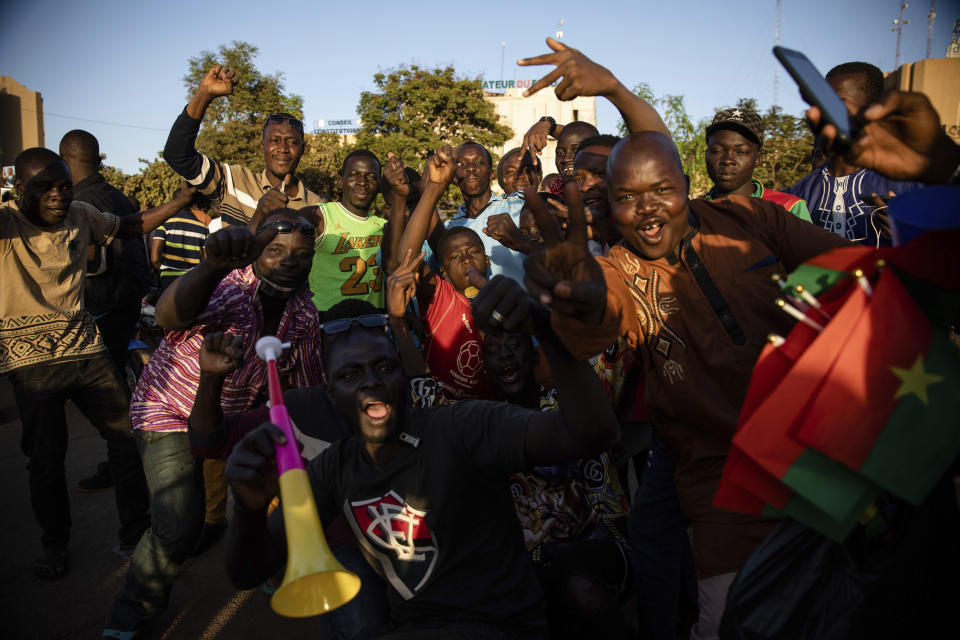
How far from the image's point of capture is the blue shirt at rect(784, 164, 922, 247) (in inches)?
128

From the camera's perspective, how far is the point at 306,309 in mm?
3291

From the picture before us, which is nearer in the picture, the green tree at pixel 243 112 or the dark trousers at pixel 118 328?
the dark trousers at pixel 118 328

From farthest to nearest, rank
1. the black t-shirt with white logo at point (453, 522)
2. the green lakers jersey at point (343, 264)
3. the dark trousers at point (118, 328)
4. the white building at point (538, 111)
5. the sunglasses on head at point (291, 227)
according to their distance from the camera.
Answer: the white building at point (538, 111)
the dark trousers at point (118, 328)
the green lakers jersey at point (343, 264)
the sunglasses on head at point (291, 227)
the black t-shirt with white logo at point (453, 522)

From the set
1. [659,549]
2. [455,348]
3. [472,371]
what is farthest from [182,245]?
[659,549]

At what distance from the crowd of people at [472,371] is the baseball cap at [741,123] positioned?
0.01 meters

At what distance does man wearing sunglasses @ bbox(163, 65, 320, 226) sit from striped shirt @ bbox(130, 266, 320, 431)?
1.32 m

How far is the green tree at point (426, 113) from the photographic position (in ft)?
98.5

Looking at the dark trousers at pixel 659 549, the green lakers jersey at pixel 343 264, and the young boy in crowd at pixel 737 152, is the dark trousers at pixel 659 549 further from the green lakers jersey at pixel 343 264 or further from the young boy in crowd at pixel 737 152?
the green lakers jersey at pixel 343 264

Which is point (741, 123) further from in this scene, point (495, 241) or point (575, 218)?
point (575, 218)

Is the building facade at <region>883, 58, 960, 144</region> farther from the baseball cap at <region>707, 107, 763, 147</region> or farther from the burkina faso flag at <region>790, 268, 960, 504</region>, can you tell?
the burkina faso flag at <region>790, 268, 960, 504</region>

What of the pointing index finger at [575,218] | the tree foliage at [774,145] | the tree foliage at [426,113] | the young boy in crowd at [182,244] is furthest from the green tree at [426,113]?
the pointing index finger at [575,218]

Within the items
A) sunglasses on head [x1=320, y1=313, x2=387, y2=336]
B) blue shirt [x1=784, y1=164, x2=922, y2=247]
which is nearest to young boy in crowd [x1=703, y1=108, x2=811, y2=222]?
blue shirt [x1=784, y1=164, x2=922, y2=247]

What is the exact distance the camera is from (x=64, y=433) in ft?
12.6

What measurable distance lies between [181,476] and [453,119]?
29.9m
